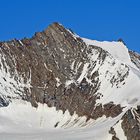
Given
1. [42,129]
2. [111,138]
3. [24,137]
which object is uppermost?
→ [42,129]

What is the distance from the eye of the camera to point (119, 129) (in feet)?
490

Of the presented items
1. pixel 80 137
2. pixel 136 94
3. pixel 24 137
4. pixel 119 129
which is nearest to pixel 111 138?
pixel 119 129

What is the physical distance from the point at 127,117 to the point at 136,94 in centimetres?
4222

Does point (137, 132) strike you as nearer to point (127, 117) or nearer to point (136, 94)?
point (127, 117)

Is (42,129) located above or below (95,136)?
above

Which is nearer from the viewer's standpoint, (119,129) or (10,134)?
(119,129)

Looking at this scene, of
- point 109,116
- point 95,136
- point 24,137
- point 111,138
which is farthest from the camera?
point 109,116

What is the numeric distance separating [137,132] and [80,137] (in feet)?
61.6

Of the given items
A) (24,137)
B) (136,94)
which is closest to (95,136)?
(24,137)

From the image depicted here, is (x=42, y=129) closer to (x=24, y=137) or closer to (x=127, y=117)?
(x=24, y=137)

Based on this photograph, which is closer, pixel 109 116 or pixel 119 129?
pixel 119 129

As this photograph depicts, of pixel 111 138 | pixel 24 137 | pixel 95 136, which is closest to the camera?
pixel 111 138

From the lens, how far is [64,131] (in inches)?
7190

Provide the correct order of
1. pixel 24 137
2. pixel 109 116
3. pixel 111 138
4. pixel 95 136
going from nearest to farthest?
pixel 111 138 → pixel 95 136 → pixel 24 137 → pixel 109 116
